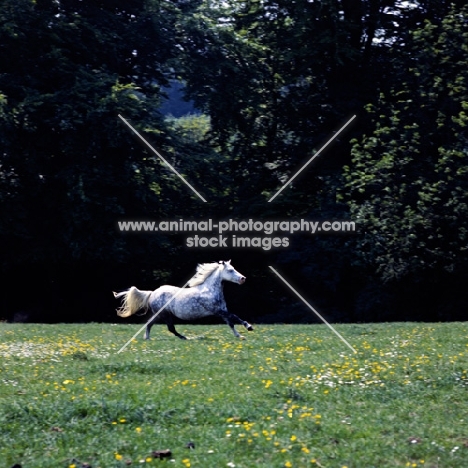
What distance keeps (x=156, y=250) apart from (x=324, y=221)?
6988 millimetres

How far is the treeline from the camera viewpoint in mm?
34156

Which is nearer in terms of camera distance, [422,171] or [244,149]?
[422,171]

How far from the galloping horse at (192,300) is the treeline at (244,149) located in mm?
12364

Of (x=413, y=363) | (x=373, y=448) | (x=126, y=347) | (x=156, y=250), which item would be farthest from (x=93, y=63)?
(x=373, y=448)

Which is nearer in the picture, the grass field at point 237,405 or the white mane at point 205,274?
the grass field at point 237,405

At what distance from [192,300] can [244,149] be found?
2229cm

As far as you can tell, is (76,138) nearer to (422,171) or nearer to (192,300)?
(422,171)

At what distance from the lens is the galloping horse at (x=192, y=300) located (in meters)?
21.0

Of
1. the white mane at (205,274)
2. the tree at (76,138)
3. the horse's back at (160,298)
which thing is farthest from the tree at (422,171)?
the horse's back at (160,298)

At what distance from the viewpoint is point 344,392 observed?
13.2 metres

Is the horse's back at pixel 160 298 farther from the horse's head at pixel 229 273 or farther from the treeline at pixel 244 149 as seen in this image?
the treeline at pixel 244 149

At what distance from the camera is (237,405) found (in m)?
12.3

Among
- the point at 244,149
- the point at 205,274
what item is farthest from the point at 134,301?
the point at 244,149

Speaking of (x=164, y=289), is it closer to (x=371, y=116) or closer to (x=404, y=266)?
(x=404, y=266)
